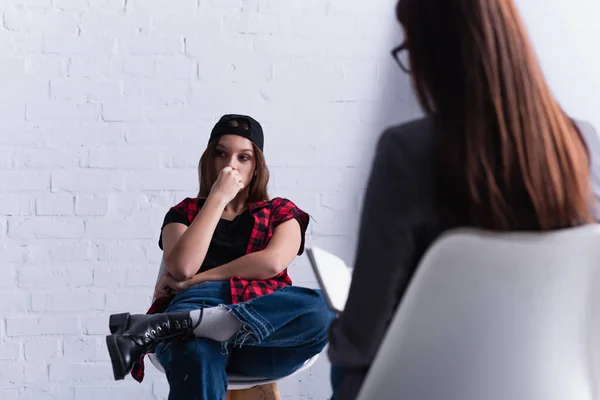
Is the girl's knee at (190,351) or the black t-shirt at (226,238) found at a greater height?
the black t-shirt at (226,238)

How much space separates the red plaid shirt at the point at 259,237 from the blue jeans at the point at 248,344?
0.14ft

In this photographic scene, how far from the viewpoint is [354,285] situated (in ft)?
3.60

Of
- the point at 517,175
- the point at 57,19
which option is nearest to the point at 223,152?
the point at 57,19

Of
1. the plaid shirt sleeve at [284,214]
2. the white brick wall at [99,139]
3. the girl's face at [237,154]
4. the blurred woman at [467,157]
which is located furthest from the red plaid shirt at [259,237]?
the blurred woman at [467,157]

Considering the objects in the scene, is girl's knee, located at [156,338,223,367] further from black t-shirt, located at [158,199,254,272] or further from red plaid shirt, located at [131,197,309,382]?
black t-shirt, located at [158,199,254,272]

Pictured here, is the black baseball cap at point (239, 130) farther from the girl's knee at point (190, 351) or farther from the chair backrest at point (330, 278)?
the chair backrest at point (330, 278)

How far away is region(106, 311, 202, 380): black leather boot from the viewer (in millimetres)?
1748

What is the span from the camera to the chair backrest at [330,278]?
133cm

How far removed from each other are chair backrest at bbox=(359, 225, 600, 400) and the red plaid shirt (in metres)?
0.98

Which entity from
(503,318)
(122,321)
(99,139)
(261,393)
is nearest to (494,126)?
(503,318)

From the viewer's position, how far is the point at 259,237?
220 centimetres

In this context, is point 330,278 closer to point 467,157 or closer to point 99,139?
point 467,157

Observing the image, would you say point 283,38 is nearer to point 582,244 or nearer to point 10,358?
point 10,358

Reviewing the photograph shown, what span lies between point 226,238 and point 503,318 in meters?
1.30
